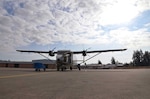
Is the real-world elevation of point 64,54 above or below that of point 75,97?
above

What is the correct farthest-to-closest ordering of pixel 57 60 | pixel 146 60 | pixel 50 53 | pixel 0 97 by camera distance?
1. pixel 146 60
2. pixel 50 53
3. pixel 57 60
4. pixel 0 97

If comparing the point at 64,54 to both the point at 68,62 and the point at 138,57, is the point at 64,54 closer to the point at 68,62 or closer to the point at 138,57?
the point at 68,62

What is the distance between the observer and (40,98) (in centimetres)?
566

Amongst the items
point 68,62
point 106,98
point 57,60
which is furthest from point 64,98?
point 68,62

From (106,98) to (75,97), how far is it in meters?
0.91

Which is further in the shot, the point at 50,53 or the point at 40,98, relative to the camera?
the point at 50,53

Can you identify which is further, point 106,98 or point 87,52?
point 87,52

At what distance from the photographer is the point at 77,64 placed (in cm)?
4869

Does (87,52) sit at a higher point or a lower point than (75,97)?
higher

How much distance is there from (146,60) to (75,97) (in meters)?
161

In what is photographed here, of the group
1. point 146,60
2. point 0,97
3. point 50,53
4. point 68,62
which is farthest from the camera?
point 146,60

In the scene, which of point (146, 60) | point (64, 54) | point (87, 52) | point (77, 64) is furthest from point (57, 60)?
point (146, 60)

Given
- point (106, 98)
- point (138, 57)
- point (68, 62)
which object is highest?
point (138, 57)

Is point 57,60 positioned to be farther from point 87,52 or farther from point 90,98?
point 90,98
